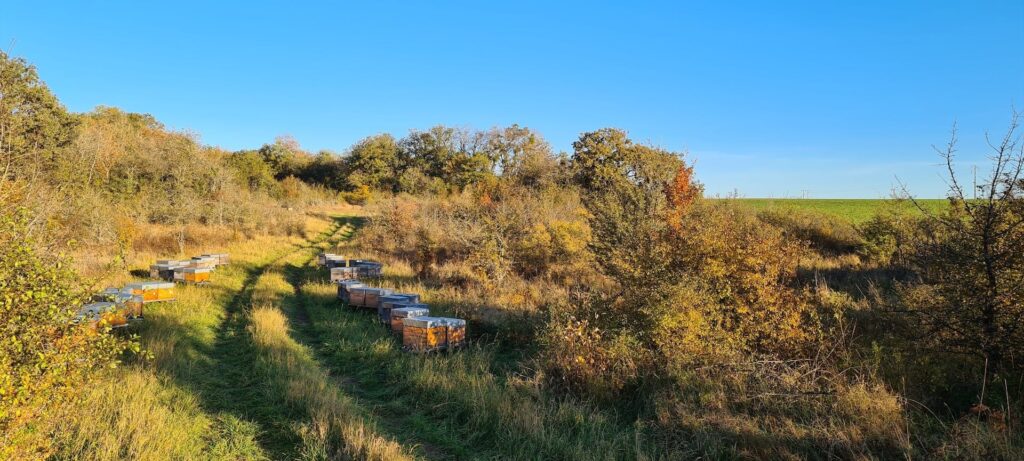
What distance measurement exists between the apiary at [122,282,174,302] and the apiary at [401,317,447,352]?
7.17m

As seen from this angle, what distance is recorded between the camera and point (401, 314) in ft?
34.4

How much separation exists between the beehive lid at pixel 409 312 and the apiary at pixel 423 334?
0.75 m

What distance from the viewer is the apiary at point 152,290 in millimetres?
12113

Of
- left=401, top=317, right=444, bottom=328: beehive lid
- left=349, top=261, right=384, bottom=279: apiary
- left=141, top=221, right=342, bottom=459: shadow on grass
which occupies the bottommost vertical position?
left=141, top=221, right=342, bottom=459: shadow on grass

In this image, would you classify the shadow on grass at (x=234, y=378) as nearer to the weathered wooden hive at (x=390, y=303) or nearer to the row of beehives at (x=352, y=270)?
the weathered wooden hive at (x=390, y=303)

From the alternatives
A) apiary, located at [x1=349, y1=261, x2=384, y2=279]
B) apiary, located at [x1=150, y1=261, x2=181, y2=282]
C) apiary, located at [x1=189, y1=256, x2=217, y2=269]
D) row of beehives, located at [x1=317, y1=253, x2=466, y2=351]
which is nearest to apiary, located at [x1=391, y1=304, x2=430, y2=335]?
row of beehives, located at [x1=317, y1=253, x2=466, y2=351]

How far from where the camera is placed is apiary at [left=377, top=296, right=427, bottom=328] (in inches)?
450

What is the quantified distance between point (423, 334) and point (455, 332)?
74 cm

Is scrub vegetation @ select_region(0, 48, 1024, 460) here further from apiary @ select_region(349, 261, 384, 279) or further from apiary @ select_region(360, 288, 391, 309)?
apiary @ select_region(349, 261, 384, 279)

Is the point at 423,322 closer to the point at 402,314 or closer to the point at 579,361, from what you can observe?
the point at 402,314

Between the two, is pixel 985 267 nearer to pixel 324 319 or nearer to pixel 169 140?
pixel 324 319

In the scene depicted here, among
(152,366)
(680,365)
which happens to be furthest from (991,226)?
(152,366)

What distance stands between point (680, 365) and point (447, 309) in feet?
21.6

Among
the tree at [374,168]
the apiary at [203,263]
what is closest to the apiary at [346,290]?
the apiary at [203,263]
